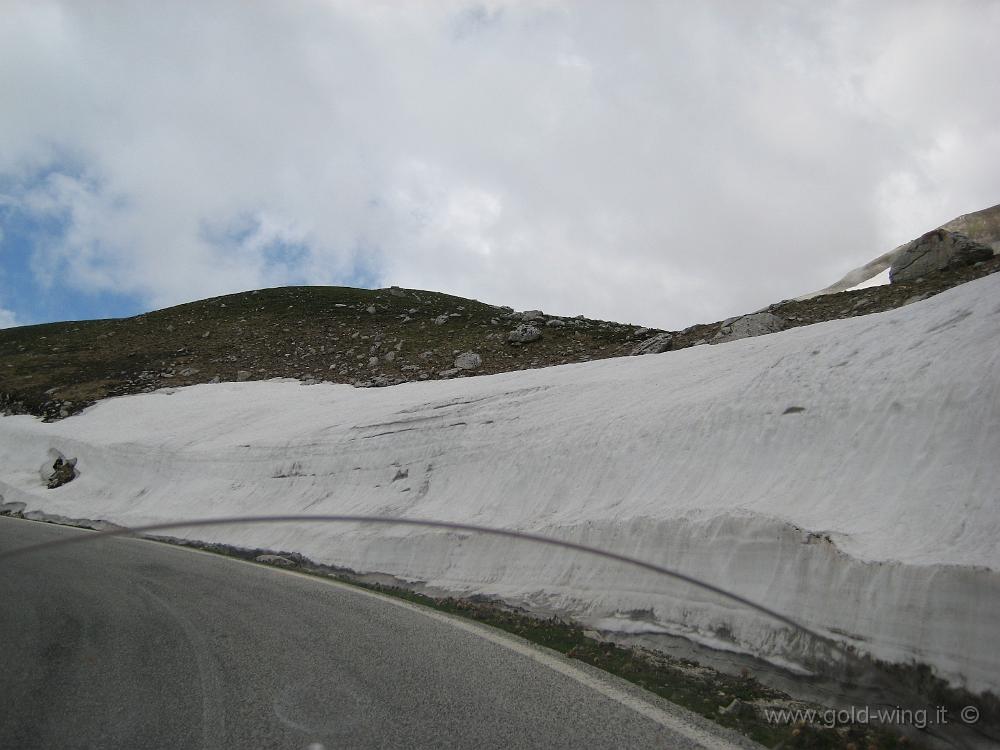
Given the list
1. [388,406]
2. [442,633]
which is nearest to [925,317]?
[442,633]

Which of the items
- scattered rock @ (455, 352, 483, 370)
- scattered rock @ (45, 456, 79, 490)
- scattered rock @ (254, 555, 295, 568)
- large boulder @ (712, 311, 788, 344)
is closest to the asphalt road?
scattered rock @ (254, 555, 295, 568)

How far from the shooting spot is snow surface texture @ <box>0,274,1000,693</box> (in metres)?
5.04

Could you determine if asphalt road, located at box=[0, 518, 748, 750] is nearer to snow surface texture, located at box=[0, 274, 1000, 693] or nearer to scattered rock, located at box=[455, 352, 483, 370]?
snow surface texture, located at box=[0, 274, 1000, 693]

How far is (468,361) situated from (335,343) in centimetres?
1114

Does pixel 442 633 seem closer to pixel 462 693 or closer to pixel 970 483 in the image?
pixel 462 693

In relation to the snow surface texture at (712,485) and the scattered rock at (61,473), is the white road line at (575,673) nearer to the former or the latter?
the snow surface texture at (712,485)

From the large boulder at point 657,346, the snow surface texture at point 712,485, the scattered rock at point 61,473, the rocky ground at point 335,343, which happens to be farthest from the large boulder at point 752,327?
the scattered rock at point 61,473

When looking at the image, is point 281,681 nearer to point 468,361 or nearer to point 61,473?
point 61,473

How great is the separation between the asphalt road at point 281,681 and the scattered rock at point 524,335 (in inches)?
807

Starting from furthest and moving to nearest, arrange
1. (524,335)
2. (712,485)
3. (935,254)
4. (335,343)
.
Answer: (335,343)
(524,335)
(935,254)
(712,485)

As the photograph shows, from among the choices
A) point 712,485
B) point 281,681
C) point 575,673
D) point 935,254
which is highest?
point 935,254

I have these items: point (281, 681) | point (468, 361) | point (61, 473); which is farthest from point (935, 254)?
point (61, 473)

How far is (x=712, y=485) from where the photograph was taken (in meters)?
8.00

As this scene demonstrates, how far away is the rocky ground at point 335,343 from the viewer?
19.9 metres
